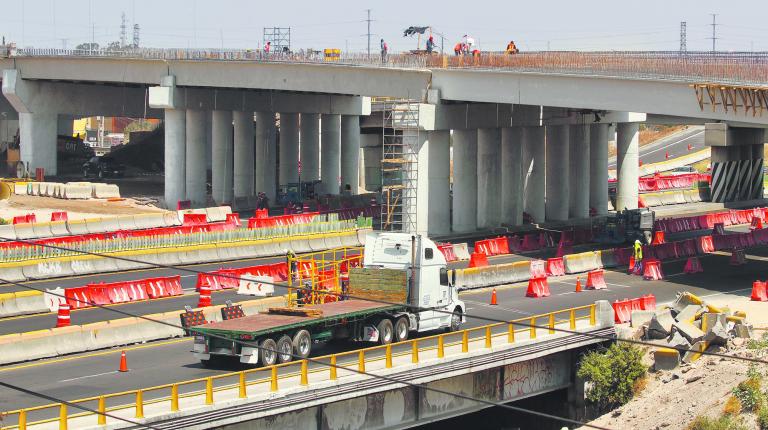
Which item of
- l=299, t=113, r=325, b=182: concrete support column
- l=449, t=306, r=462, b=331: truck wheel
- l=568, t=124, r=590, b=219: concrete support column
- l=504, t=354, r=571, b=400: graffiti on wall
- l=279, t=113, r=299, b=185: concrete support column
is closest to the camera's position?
l=504, t=354, r=571, b=400: graffiti on wall

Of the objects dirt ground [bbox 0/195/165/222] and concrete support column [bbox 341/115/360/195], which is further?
concrete support column [bbox 341/115/360/195]

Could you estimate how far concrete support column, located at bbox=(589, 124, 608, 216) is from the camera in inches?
3275

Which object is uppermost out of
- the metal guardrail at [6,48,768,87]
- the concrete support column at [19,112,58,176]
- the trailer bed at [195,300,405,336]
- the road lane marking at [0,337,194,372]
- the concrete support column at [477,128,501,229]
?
the metal guardrail at [6,48,768,87]

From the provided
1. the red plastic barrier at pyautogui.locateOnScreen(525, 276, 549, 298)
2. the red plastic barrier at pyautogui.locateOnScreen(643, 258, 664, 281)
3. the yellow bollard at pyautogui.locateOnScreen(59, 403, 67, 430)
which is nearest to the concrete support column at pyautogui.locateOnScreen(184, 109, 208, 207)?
the red plastic barrier at pyautogui.locateOnScreen(643, 258, 664, 281)

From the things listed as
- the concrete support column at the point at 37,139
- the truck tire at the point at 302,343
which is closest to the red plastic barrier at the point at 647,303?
the truck tire at the point at 302,343

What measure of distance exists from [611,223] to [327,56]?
18829mm

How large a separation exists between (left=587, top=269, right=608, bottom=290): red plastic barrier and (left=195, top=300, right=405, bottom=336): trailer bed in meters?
15.7

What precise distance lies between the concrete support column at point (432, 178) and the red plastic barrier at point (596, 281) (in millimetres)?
16653

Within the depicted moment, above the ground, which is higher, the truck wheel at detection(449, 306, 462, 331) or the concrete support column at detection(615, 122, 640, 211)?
the concrete support column at detection(615, 122, 640, 211)

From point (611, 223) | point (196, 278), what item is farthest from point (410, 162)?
point (196, 278)

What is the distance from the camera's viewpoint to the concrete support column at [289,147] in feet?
308

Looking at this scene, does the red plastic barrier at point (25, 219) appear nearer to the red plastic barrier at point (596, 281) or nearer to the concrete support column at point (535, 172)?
the concrete support column at point (535, 172)

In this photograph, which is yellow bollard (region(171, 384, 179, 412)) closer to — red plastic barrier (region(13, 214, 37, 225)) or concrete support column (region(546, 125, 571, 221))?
red plastic barrier (region(13, 214, 37, 225))

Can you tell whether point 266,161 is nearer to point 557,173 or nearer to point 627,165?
point 557,173
